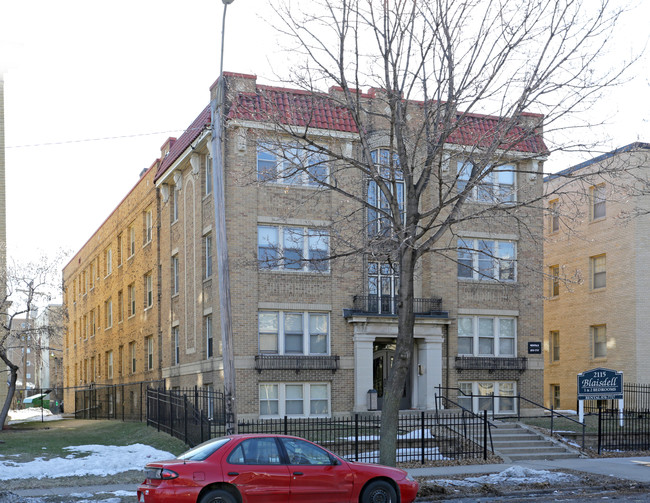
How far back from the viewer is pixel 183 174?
3216 centimetres

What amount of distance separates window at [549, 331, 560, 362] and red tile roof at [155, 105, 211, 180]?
19.0m

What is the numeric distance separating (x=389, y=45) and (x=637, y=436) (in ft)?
46.7

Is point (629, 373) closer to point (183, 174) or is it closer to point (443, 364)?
point (443, 364)

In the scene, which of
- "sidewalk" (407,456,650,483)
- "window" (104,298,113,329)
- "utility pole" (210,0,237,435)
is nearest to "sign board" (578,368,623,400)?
"sidewalk" (407,456,650,483)

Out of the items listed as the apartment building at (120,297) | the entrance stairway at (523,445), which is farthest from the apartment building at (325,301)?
the apartment building at (120,297)

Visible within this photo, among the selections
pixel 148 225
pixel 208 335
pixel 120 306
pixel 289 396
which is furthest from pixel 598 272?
pixel 120 306

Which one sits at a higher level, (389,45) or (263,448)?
(389,45)

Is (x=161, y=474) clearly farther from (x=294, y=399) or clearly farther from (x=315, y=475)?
(x=294, y=399)

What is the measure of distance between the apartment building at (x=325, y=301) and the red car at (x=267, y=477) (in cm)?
1255

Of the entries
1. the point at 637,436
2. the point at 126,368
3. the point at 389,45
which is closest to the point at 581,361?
the point at 637,436

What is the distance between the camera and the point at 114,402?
4209 cm

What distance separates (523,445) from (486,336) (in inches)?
294

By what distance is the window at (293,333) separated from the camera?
89.2 ft

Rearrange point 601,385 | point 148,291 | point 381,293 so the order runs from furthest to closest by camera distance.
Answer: point 148,291, point 381,293, point 601,385
